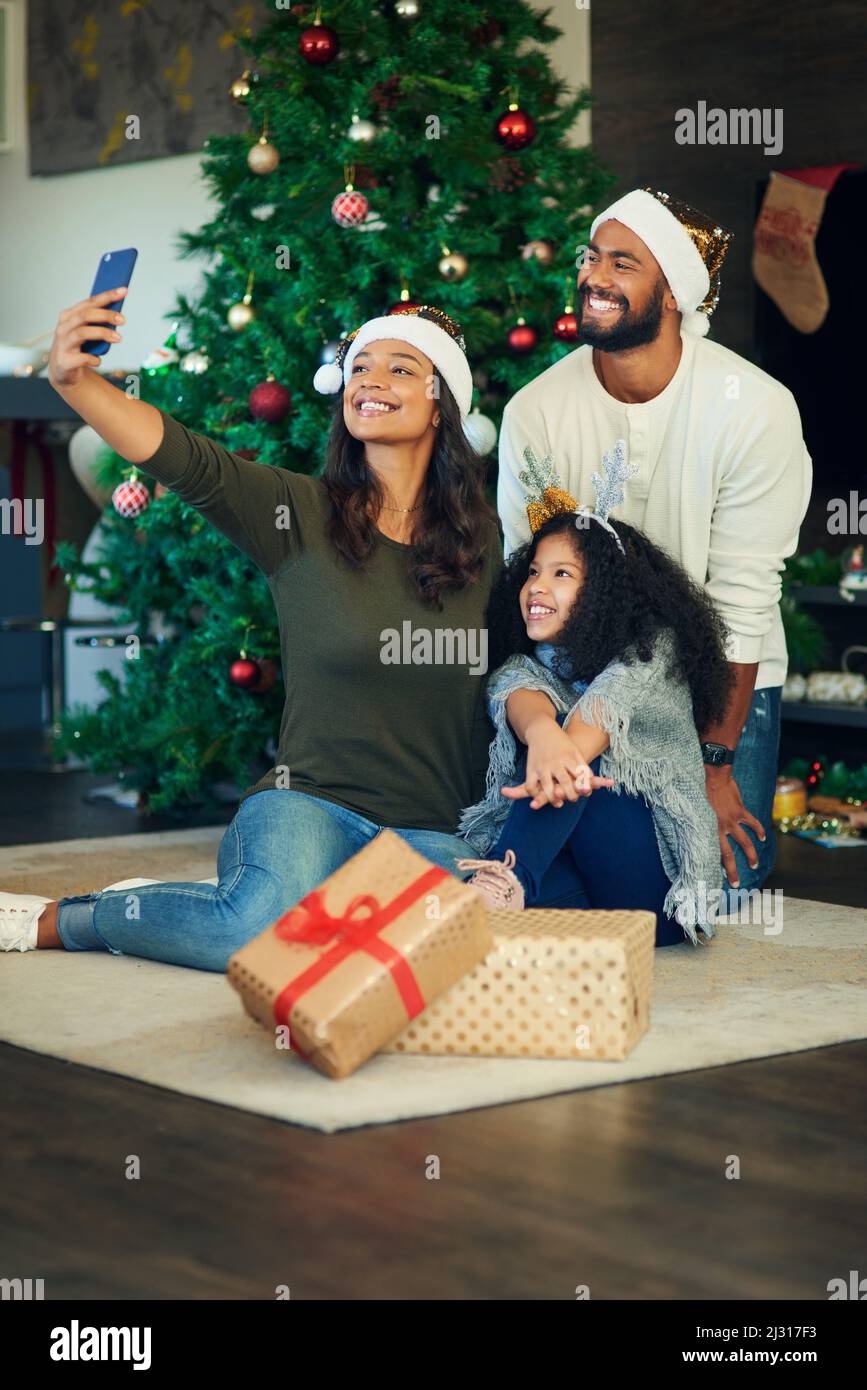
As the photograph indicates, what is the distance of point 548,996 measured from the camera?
2102 mm

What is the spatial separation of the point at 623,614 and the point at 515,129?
4.88 feet

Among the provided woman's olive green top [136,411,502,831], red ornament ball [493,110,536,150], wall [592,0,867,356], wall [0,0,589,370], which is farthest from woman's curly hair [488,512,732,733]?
wall [0,0,589,370]

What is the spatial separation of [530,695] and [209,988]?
0.61m

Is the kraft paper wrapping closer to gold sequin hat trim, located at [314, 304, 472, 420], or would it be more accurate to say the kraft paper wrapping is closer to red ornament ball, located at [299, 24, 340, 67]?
gold sequin hat trim, located at [314, 304, 472, 420]

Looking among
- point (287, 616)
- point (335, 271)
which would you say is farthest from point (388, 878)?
point (335, 271)

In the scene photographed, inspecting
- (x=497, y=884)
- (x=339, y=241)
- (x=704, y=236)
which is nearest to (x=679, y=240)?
(x=704, y=236)

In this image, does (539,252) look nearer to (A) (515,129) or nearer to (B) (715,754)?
(A) (515,129)

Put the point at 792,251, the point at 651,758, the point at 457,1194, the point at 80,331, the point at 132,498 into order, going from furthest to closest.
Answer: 1. the point at 792,251
2. the point at 132,498
3. the point at 651,758
4. the point at 80,331
5. the point at 457,1194

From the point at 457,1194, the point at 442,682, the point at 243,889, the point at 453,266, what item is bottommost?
the point at 457,1194

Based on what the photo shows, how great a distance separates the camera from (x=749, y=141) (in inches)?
181

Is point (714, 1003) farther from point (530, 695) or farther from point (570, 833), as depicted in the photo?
point (530, 695)

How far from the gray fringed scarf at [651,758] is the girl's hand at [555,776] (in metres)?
0.08
